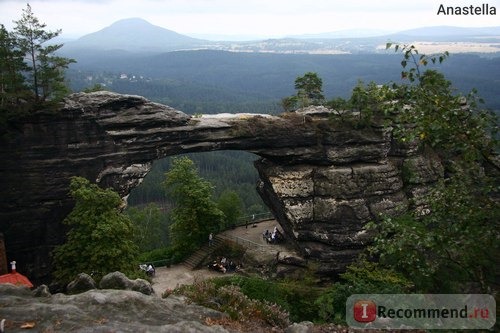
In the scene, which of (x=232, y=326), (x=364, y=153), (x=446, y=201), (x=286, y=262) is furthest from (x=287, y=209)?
(x=446, y=201)

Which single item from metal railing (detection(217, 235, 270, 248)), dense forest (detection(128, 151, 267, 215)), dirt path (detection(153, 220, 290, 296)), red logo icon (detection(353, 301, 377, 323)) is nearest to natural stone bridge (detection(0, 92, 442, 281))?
metal railing (detection(217, 235, 270, 248))

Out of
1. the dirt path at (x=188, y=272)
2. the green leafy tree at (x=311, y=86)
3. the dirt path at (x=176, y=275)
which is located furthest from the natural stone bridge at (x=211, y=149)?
the green leafy tree at (x=311, y=86)

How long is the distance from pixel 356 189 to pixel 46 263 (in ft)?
70.0

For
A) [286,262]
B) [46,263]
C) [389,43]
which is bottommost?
[286,262]

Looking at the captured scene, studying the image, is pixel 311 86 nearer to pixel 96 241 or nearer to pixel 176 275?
pixel 176 275

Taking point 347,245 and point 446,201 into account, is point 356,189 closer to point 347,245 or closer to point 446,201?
point 347,245

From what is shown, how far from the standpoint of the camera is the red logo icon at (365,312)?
525 inches

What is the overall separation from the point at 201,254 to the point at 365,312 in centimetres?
2263

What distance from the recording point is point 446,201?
9594 mm

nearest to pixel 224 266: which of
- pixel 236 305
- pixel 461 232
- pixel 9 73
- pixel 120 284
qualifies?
pixel 120 284

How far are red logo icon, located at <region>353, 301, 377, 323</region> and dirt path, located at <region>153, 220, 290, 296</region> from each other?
1516cm

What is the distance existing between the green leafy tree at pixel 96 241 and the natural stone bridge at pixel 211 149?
3.92 meters

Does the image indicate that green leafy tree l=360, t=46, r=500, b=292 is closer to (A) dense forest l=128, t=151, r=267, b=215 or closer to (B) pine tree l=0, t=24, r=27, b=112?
(B) pine tree l=0, t=24, r=27, b=112

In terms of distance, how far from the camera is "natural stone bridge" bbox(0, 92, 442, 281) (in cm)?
2705
